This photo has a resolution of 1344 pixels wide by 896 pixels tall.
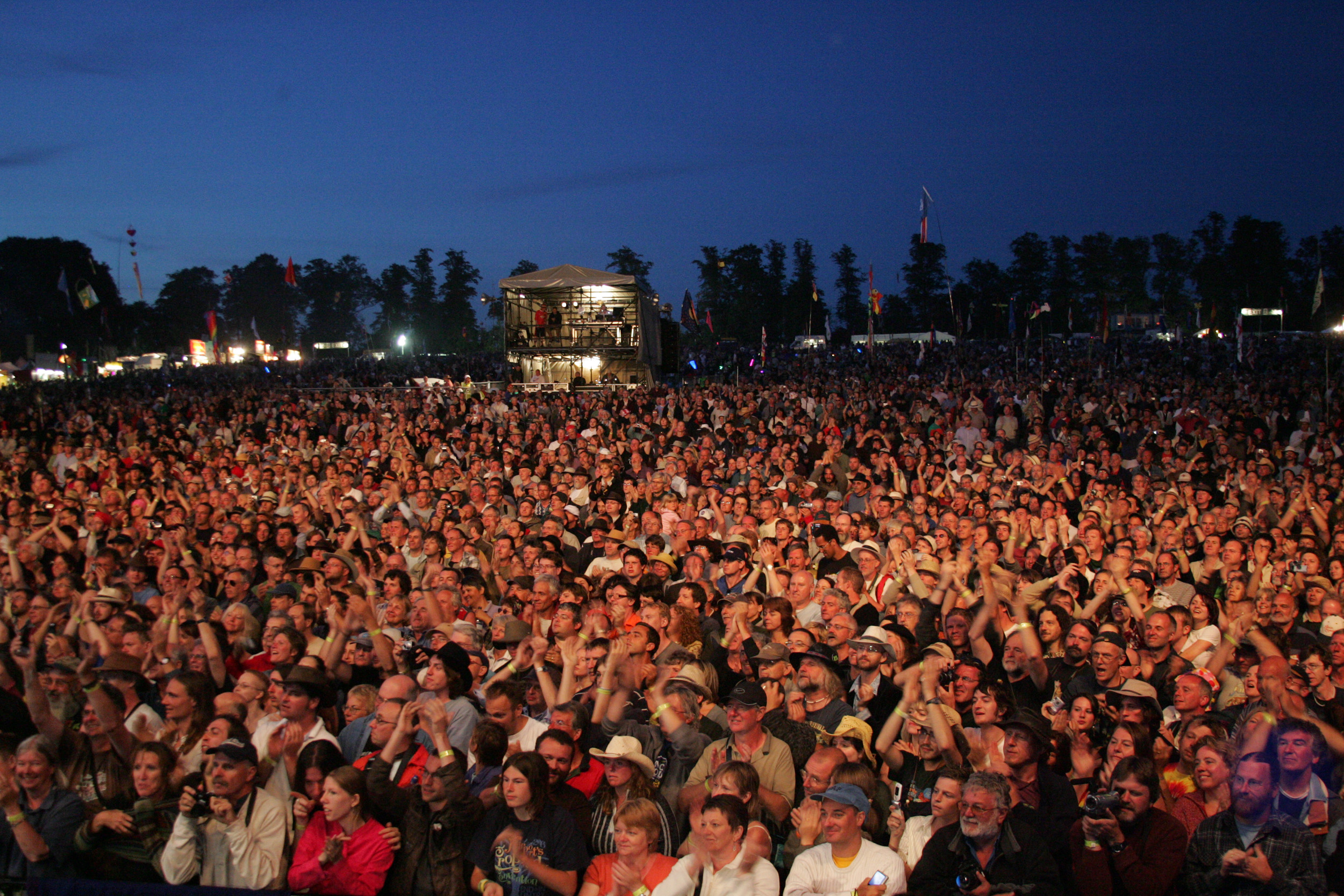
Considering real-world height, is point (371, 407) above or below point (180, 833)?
above

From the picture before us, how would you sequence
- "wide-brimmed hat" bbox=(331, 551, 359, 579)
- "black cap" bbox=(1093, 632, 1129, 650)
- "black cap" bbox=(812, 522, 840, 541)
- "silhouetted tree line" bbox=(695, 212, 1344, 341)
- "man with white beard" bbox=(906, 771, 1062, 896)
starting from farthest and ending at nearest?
"silhouetted tree line" bbox=(695, 212, 1344, 341), "black cap" bbox=(812, 522, 840, 541), "wide-brimmed hat" bbox=(331, 551, 359, 579), "black cap" bbox=(1093, 632, 1129, 650), "man with white beard" bbox=(906, 771, 1062, 896)

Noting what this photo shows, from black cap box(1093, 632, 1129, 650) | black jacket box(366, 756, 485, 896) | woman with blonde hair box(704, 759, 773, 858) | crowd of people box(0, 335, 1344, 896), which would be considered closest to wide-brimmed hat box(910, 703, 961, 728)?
crowd of people box(0, 335, 1344, 896)

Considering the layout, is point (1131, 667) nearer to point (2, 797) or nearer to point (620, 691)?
point (620, 691)

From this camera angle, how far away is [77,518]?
31.7 feet

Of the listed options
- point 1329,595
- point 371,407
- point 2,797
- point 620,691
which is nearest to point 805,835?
point 620,691

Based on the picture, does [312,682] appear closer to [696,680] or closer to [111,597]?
[696,680]

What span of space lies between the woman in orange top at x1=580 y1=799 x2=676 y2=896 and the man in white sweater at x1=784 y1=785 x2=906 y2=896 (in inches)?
19.7

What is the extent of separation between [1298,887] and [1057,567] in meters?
4.27

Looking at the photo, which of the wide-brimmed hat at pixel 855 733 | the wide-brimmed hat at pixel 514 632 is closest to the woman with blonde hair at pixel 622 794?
the wide-brimmed hat at pixel 855 733

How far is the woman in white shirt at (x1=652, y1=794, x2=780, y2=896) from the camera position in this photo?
10.9ft

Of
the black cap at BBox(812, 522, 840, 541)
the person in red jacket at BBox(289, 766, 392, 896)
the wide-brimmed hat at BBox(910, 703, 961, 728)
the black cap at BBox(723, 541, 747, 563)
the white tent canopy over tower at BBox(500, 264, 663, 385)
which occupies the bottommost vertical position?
the person in red jacket at BBox(289, 766, 392, 896)

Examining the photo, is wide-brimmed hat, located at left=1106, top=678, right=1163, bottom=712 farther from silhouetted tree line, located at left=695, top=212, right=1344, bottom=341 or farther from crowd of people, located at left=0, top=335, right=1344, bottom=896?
silhouetted tree line, located at left=695, top=212, right=1344, bottom=341

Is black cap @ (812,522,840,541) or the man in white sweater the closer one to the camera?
the man in white sweater

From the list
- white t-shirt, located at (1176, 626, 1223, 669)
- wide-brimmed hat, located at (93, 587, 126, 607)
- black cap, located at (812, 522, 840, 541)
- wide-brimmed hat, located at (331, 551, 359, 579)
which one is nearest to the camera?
white t-shirt, located at (1176, 626, 1223, 669)
